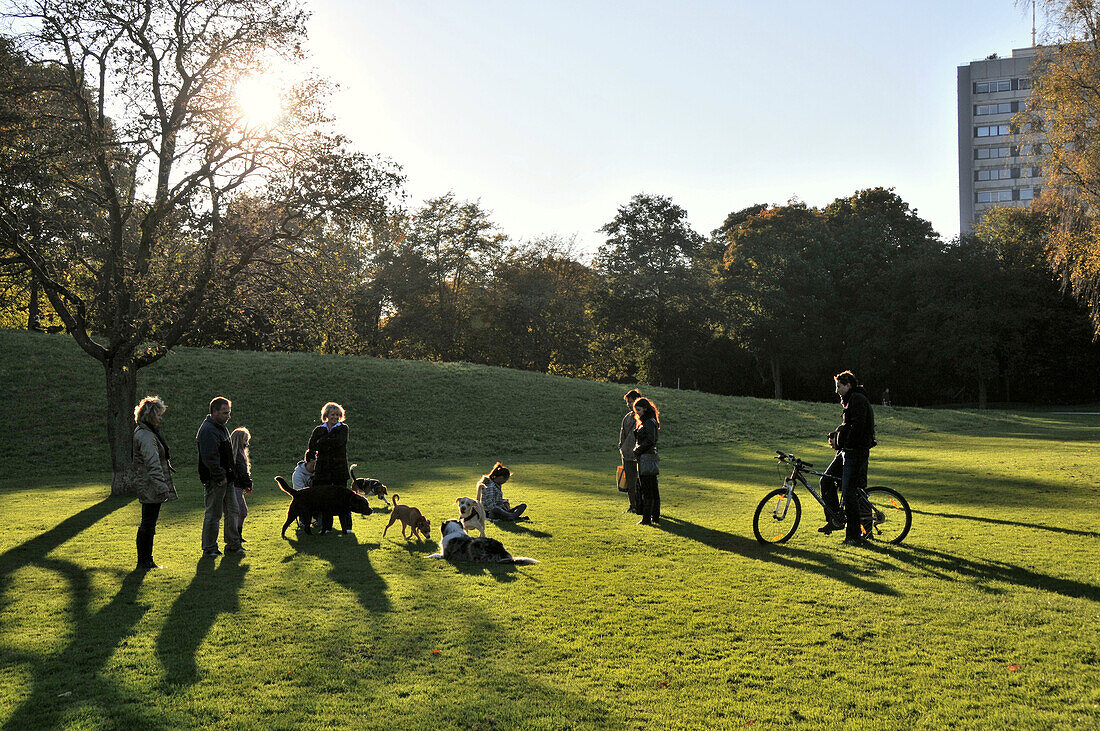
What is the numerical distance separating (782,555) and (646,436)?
3003mm

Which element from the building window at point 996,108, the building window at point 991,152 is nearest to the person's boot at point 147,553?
the building window at point 991,152

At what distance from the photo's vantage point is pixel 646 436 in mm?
12625

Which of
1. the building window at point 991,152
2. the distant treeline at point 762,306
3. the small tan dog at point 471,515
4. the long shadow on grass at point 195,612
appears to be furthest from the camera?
the building window at point 991,152

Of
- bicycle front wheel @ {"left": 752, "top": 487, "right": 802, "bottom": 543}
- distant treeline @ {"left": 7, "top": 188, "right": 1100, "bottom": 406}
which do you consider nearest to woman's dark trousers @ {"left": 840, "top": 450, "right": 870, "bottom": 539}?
bicycle front wheel @ {"left": 752, "top": 487, "right": 802, "bottom": 543}

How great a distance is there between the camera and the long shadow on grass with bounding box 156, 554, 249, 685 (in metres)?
6.43

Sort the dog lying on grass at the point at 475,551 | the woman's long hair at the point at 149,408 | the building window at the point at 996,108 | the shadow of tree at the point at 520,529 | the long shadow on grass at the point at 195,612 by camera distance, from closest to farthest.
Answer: the long shadow on grass at the point at 195,612 → the woman's long hair at the point at 149,408 → the dog lying on grass at the point at 475,551 → the shadow of tree at the point at 520,529 → the building window at the point at 996,108

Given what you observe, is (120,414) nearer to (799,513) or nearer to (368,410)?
(368,410)

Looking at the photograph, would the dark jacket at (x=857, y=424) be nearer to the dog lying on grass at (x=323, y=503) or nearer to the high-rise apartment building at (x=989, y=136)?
the dog lying on grass at (x=323, y=503)

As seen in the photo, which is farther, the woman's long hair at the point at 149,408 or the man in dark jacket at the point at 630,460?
the man in dark jacket at the point at 630,460

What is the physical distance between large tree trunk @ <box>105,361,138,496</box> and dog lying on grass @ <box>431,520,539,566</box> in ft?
37.2

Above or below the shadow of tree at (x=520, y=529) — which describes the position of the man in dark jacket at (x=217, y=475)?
above

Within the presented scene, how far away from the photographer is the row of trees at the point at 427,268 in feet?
57.2

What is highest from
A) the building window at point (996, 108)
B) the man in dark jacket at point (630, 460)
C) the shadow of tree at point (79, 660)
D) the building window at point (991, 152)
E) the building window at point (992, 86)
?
the building window at point (992, 86)

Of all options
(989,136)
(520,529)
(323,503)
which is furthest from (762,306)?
(989,136)
